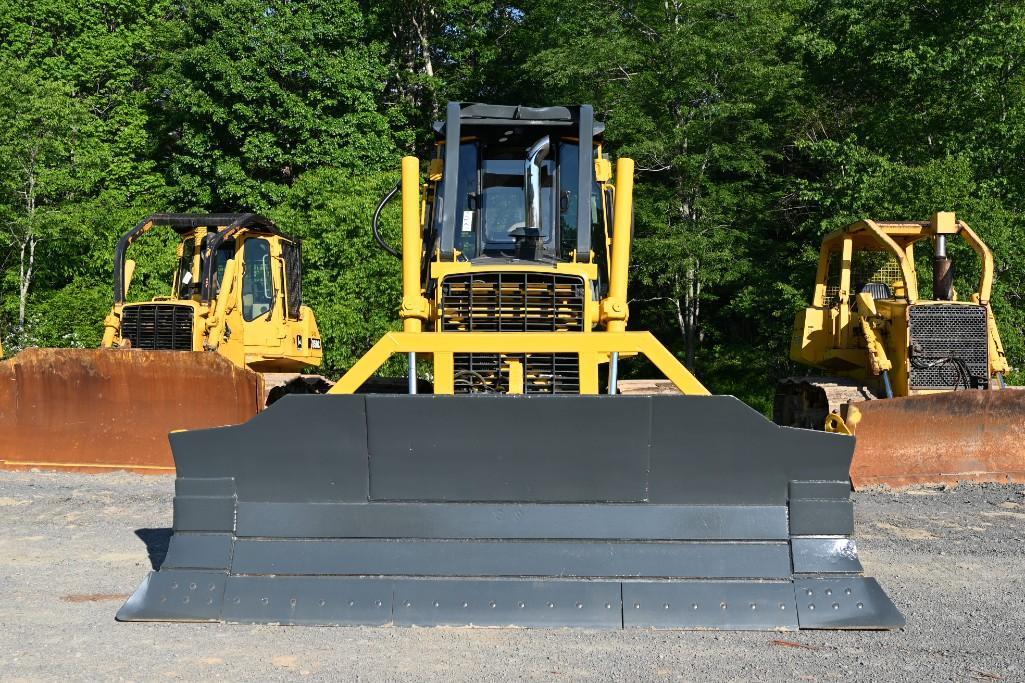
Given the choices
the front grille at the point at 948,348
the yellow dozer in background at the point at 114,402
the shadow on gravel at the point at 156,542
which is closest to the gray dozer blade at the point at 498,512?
the shadow on gravel at the point at 156,542

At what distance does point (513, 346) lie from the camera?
659cm

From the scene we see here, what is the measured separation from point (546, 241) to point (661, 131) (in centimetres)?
1410

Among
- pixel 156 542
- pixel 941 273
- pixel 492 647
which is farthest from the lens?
pixel 941 273

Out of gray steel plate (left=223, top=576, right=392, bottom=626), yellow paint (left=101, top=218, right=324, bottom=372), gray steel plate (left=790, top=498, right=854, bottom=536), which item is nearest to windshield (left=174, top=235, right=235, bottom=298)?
yellow paint (left=101, top=218, right=324, bottom=372)

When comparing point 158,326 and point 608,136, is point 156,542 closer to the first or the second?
point 158,326

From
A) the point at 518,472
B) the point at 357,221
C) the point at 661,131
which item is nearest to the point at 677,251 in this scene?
the point at 661,131

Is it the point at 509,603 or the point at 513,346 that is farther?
the point at 513,346

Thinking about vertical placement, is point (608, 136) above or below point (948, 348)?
above

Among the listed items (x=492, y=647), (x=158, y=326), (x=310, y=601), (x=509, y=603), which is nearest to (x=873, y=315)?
(x=509, y=603)

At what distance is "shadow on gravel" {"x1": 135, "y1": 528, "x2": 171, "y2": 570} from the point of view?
7438 millimetres

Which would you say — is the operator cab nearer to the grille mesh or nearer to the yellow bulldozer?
the grille mesh

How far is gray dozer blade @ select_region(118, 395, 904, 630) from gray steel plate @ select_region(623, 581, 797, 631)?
1 cm

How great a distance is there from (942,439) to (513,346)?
5871mm

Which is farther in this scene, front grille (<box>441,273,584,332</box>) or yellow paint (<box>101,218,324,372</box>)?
yellow paint (<box>101,218,324,372</box>)
